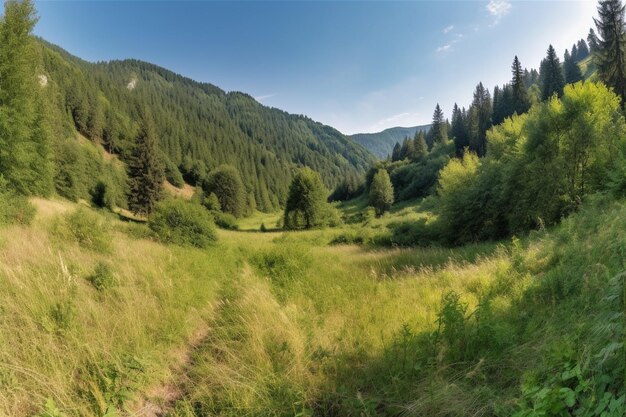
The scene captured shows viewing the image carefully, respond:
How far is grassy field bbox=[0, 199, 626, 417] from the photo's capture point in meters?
2.87

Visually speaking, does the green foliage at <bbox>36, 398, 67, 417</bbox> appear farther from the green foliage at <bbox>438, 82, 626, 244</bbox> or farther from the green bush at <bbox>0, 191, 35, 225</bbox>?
the green foliage at <bbox>438, 82, 626, 244</bbox>

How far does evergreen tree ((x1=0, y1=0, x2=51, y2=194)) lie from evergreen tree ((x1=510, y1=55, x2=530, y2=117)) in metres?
64.6

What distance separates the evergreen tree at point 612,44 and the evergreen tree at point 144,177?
5977 centimetres

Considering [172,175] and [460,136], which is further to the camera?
[172,175]

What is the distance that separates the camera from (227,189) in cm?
7550

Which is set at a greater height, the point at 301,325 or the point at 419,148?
the point at 419,148

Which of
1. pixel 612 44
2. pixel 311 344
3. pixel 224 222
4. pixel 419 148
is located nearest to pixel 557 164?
pixel 311 344

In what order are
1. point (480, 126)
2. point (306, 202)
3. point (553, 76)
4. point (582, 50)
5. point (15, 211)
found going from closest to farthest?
point (15, 211)
point (306, 202)
point (553, 76)
point (480, 126)
point (582, 50)

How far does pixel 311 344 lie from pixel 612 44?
50.3 m

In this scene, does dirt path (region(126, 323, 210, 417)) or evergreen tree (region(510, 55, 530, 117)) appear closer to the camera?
dirt path (region(126, 323, 210, 417))

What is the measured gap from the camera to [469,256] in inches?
529

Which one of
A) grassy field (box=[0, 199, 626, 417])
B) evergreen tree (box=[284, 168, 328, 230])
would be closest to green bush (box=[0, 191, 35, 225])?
grassy field (box=[0, 199, 626, 417])

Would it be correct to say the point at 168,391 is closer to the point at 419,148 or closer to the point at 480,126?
the point at 480,126

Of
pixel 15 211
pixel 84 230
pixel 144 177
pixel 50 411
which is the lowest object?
pixel 50 411
